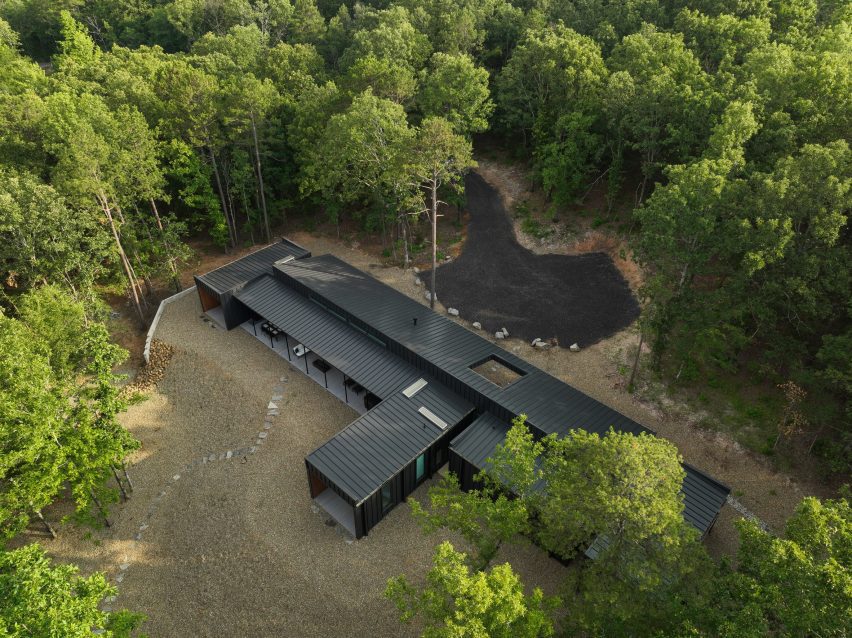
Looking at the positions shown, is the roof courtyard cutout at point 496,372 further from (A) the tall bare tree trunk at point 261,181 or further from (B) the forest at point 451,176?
(A) the tall bare tree trunk at point 261,181

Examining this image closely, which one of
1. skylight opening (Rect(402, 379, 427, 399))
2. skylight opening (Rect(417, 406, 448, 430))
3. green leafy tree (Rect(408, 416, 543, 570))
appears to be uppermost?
green leafy tree (Rect(408, 416, 543, 570))

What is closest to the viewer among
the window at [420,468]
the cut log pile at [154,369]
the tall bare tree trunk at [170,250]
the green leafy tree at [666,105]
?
the window at [420,468]

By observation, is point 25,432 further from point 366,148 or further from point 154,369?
point 366,148

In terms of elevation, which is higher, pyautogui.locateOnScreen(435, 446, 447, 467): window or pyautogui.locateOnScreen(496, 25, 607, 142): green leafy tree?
pyautogui.locateOnScreen(496, 25, 607, 142): green leafy tree

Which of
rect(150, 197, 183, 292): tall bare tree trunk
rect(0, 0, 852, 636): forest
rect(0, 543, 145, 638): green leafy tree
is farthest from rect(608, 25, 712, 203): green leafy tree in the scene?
rect(0, 543, 145, 638): green leafy tree

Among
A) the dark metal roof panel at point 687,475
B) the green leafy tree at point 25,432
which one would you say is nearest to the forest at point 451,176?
the green leafy tree at point 25,432

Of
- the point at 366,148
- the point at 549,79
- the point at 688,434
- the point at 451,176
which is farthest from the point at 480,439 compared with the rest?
the point at 549,79

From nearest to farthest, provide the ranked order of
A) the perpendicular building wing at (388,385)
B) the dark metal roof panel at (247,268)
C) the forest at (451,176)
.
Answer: the forest at (451,176) < the perpendicular building wing at (388,385) < the dark metal roof panel at (247,268)

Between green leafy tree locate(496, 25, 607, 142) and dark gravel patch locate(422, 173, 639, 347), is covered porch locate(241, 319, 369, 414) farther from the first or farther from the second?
green leafy tree locate(496, 25, 607, 142)

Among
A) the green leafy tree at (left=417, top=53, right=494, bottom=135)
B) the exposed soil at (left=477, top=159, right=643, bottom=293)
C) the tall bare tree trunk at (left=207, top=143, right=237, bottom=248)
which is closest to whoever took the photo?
the exposed soil at (left=477, top=159, right=643, bottom=293)
